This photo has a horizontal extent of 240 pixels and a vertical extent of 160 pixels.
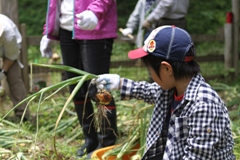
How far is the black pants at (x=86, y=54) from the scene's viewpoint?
295 cm

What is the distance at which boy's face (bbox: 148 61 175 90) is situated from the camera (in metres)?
2.07

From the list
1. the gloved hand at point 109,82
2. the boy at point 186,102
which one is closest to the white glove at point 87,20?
the gloved hand at point 109,82

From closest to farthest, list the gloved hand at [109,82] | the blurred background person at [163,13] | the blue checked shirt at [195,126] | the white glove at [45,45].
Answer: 1. the blue checked shirt at [195,126]
2. the gloved hand at [109,82]
3. the white glove at [45,45]
4. the blurred background person at [163,13]

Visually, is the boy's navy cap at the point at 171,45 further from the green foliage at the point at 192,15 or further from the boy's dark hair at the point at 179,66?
the green foliage at the point at 192,15

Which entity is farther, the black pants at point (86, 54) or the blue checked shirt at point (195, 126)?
the black pants at point (86, 54)

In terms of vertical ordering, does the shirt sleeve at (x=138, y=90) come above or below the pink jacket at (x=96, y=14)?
below

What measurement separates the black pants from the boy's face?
0.87m

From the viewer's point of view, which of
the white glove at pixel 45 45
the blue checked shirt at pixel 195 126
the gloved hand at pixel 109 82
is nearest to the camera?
the blue checked shirt at pixel 195 126

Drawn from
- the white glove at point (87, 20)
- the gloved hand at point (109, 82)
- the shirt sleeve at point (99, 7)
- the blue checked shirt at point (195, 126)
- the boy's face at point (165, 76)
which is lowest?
the blue checked shirt at point (195, 126)

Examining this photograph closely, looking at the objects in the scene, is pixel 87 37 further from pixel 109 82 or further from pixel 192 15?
pixel 192 15

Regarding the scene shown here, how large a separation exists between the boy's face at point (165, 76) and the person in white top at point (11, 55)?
179 centimetres

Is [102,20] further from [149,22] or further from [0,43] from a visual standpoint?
[149,22]

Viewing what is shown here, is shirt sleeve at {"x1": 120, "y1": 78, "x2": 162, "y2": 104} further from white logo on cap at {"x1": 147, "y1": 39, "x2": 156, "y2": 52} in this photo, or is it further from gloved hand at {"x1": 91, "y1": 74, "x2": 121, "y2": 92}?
white logo on cap at {"x1": 147, "y1": 39, "x2": 156, "y2": 52}

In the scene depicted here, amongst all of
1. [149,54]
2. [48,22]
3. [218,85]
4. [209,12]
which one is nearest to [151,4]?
[218,85]
